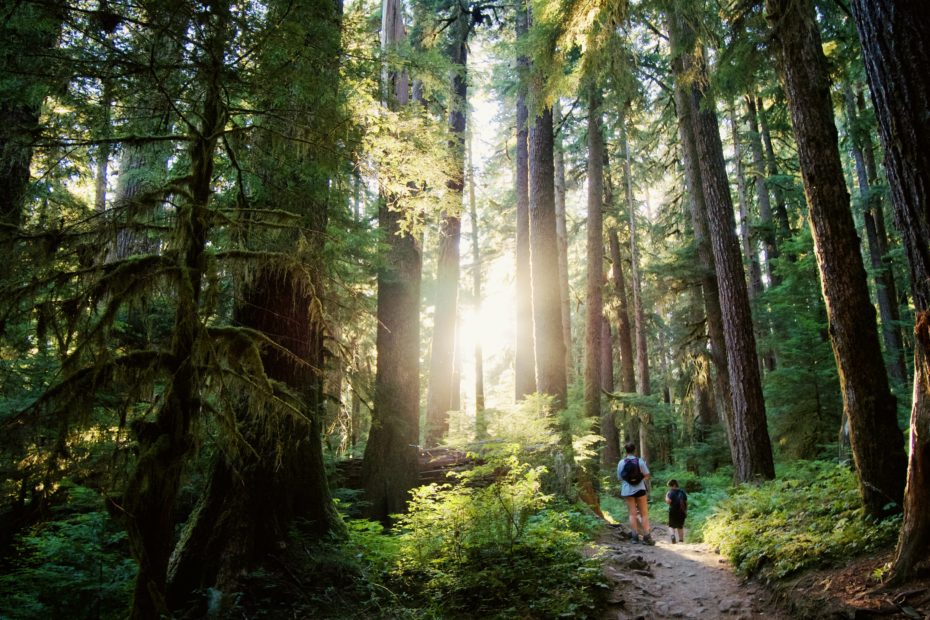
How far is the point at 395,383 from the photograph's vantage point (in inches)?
359

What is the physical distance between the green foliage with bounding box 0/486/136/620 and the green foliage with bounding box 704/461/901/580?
6.54 metres

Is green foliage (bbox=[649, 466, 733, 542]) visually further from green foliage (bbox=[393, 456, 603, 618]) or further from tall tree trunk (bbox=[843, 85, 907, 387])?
tall tree trunk (bbox=[843, 85, 907, 387])

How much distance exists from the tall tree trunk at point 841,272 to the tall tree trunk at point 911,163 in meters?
1.22

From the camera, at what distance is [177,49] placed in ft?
14.0

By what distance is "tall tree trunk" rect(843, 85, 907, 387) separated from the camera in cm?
1539

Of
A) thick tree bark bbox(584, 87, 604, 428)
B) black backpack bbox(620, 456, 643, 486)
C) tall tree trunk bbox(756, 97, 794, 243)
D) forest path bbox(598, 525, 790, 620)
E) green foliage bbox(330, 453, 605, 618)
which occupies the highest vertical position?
tall tree trunk bbox(756, 97, 794, 243)

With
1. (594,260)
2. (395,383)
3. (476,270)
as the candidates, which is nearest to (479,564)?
(395,383)

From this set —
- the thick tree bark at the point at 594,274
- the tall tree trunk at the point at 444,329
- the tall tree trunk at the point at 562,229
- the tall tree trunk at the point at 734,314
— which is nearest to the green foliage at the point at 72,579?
the tall tree trunk at the point at 444,329

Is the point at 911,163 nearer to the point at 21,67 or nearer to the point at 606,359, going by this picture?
the point at 21,67

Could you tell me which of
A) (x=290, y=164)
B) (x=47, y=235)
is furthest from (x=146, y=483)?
(x=290, y=164)

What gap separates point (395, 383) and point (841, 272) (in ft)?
21.9

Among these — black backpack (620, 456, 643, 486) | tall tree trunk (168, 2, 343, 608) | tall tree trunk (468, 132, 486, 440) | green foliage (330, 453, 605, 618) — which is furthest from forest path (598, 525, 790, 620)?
tall tree trunk (468, 132, 486, 440)

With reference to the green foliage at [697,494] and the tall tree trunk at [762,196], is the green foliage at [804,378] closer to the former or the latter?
the green foliage at [697,494]

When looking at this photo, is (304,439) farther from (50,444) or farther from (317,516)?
(50,444)
